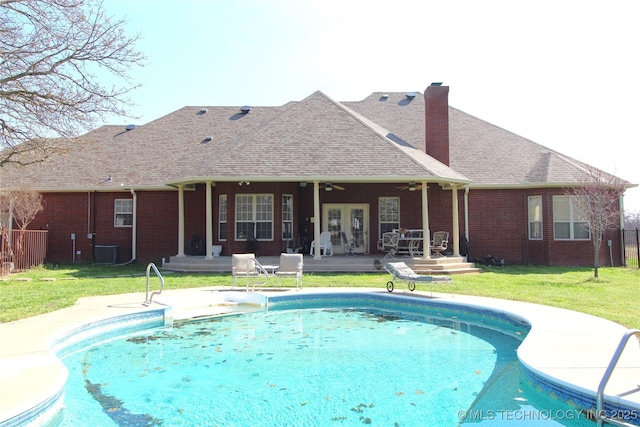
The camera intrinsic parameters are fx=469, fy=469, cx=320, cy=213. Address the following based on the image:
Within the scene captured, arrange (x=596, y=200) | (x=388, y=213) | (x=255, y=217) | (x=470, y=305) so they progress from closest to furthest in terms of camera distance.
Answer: (x=470, y=305)
(x=596, y=200)
(x=255, y=217)
(x=388, y=213)

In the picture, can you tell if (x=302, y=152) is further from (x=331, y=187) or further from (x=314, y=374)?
(x=314, y=374)

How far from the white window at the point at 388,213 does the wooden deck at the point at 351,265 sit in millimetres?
2624

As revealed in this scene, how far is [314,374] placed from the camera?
6.29 meters

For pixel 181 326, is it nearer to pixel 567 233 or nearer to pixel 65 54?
pixel 65 54

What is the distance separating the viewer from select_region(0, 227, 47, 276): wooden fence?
53.2 ft

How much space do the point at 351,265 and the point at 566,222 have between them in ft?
28.8

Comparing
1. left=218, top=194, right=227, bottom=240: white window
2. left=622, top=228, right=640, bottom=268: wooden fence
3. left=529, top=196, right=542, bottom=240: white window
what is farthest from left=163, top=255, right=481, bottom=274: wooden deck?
left=622, top=228, right=640, bottom=268: wooden fence

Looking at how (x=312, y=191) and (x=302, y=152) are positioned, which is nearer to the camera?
(x=302, y=152)

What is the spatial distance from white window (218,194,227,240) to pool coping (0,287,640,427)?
288 inches

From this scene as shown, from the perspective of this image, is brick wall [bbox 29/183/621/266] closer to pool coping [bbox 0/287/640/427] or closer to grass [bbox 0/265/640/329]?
grass [bbox 0/265/640/329]

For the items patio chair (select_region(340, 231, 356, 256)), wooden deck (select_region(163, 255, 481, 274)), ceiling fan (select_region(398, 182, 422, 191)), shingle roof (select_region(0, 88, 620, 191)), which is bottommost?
wooden deck (select_region(163, 255, 481, 274))

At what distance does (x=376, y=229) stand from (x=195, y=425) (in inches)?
590

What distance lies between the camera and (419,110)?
24.0 m

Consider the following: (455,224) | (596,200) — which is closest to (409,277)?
(455,224)
